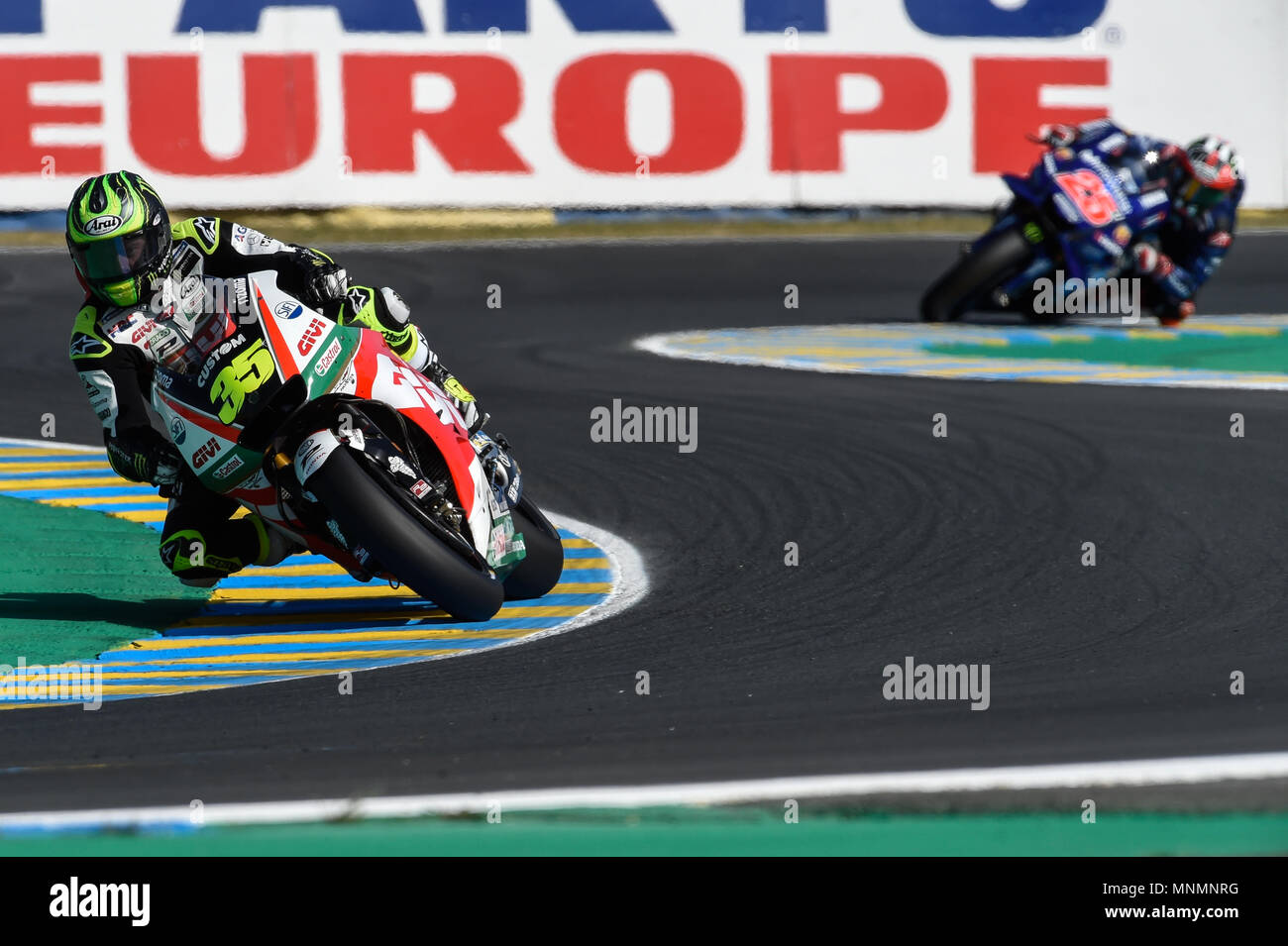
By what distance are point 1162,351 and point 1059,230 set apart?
1.04m

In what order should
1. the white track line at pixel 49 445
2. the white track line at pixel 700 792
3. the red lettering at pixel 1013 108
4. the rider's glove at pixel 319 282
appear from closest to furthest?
1. the white track line at pixel 700 792
2. the rider's glove at pixel 319 282
3. the white track line at pixel 49 445
4. the red lettering at pixel 1013 108

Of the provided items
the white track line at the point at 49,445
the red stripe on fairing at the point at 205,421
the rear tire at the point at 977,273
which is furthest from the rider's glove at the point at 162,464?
the rear tire at the point at 977,273

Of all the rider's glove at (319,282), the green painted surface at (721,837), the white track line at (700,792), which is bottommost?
the green painted surface at (721,837)

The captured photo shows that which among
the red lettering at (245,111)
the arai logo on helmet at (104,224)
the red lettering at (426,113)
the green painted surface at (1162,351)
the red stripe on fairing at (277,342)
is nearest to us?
the arai logo on helmet at (104,224)

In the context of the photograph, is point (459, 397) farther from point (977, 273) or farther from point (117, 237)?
point (977, 273)

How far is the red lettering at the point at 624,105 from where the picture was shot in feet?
53.0

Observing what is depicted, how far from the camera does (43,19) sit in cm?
1541

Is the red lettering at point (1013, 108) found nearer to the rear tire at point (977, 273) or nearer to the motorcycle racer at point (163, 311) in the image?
the rear tire at point (977, 273)

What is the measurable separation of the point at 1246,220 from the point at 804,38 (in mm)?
4356

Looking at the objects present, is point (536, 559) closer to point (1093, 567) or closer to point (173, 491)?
point (173, 491)

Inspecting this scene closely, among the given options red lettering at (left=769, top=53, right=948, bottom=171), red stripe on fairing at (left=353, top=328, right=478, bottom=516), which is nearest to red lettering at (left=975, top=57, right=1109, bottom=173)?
red lettering at (left=769, top=53, right=948, bottom=171)

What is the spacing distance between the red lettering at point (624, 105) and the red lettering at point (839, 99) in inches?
15.8

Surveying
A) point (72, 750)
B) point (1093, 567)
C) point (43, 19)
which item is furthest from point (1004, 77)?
point (72, 750)

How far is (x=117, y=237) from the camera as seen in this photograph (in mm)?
6230
